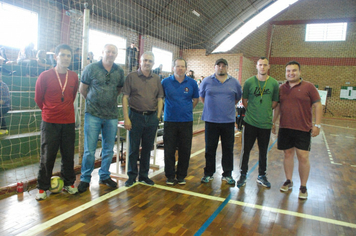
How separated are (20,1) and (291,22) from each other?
15814 mm

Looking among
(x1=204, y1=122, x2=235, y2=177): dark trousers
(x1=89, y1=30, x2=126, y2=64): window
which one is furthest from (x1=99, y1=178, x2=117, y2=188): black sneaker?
(x1=89, y1=30, x2=126, y2=64): window

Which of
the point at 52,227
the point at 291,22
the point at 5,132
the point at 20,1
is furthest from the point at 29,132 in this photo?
the point at 291,22

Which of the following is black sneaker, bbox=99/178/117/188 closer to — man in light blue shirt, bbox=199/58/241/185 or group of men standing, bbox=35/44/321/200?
group of men standing, bbox=35/44/321/200

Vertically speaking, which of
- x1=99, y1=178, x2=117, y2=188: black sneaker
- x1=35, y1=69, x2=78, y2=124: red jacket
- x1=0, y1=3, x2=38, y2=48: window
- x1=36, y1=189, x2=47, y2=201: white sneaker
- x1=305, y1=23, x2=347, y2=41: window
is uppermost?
x1=305, y1=23, x2=347, y2=41: window

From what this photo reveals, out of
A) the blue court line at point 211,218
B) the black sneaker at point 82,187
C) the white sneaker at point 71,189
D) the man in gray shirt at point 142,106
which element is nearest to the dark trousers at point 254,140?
the blue court line at point 211,218

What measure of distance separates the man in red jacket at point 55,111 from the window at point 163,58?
915 cm

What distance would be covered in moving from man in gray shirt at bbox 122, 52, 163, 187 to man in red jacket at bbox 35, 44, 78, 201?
0.62 meters

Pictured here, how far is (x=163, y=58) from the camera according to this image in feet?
40.4

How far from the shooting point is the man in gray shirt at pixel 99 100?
300 cm

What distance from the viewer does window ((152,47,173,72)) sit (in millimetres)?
11910

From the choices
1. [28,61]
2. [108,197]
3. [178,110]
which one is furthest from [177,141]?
[28,61]

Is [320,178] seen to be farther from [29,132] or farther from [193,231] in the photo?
[29,132]

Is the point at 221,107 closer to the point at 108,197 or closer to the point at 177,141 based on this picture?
the point at 177,141

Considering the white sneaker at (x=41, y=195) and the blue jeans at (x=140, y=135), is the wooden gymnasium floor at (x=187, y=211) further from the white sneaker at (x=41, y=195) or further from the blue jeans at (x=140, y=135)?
the blue jeans at (x=140, y=135)
